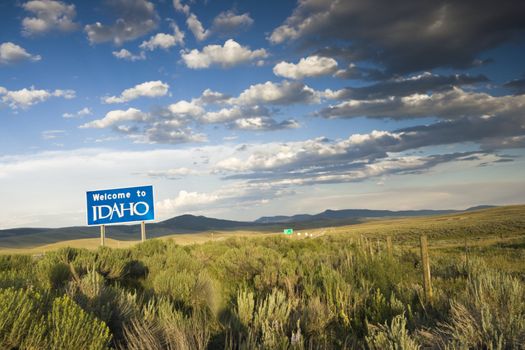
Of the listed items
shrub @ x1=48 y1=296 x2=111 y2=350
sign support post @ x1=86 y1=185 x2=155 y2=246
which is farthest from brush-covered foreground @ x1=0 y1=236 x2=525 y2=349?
sign support post @ x1=86 y1=185 x2=155 y2=246

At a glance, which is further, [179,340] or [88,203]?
[88,203]

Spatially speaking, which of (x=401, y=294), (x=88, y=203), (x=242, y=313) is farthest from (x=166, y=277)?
(x=88, y=203)

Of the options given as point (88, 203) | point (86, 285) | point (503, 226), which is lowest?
point (503, 226)

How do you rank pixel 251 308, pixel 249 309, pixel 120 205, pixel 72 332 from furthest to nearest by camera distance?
pixel 120 205 < pixel 249 309 < pixel 251 308 < pixel 72 332

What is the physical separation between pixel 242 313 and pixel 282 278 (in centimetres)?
420

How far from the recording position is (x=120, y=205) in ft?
77.9

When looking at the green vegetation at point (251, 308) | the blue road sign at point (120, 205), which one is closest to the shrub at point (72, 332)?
the green vegetation at point (251, 308)

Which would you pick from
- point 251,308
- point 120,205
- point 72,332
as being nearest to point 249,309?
point 251,308

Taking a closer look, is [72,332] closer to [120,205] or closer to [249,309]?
[249,309]

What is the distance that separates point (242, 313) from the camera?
5.66 meters

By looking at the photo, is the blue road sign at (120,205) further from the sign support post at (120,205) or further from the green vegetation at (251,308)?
the green vegetation at (251,308)

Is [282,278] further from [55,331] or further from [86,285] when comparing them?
[55,331]

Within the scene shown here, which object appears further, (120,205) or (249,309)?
(120,205)

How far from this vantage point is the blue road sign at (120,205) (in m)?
23.6
